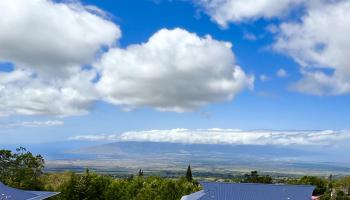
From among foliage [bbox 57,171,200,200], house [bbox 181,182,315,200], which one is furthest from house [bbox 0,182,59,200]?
foliage [bbox 57,171,200,200]

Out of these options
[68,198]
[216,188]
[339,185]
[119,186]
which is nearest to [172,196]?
[119,186]

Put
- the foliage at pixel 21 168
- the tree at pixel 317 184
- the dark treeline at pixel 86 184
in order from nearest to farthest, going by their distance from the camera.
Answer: the dark treeline at pixel 86 184 → the foliage at pixel 21 168 → the tree at pixel 317 184

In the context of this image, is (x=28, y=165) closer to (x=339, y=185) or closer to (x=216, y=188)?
(x=216, y=188)

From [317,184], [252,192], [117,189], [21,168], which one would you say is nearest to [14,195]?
[252,192]

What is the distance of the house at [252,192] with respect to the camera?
38.1 m

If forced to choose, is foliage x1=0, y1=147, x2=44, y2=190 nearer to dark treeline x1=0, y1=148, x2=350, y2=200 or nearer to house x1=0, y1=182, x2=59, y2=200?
dark treeline x1=0, y1=148, x2=350, y2=200

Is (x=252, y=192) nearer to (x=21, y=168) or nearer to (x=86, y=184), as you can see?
(x=86, y=184)

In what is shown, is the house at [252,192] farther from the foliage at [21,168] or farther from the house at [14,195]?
the foliage at [21,168]

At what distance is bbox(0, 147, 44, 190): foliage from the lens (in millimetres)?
64250

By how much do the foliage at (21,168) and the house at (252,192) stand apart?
33190 mm

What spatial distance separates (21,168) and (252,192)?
39.9 meters

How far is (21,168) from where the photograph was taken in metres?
66.4

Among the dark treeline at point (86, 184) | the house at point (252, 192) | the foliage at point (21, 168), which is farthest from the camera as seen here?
the foliage at point (21, 168)

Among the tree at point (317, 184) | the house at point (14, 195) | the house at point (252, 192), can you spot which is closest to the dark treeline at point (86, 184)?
the house at point (252, 192)
